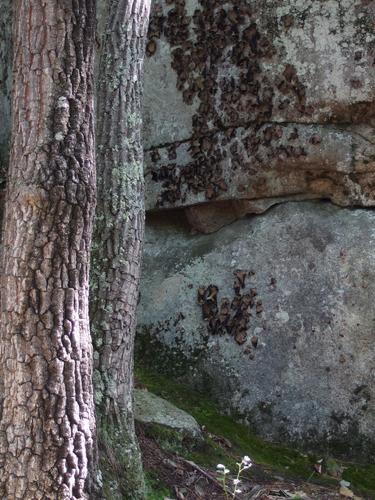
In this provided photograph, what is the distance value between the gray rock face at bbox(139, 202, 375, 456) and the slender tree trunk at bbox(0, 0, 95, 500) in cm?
267

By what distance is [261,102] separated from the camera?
634cm

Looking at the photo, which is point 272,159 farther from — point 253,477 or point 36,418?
point 36,418

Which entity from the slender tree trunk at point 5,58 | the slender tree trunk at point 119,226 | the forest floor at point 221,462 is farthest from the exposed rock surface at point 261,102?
the slender tree trunk at point 119,226

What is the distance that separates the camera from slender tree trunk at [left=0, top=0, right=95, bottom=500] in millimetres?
3160

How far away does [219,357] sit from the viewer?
608 cm

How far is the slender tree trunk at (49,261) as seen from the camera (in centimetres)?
316

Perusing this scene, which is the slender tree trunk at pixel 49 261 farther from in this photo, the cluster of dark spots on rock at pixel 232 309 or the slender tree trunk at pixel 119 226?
the cluster of dark spots on rock at pixel 232 309

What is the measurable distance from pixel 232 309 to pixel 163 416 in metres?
1.49

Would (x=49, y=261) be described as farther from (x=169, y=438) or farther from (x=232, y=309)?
(x=232, y=309)

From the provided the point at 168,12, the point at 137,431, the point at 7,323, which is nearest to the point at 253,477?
the point at 137,431

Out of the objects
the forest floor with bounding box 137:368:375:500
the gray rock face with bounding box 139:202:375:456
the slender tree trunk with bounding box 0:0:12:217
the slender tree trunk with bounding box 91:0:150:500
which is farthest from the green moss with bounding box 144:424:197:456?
the slender tree trunk with bounding box 0:0:12:217

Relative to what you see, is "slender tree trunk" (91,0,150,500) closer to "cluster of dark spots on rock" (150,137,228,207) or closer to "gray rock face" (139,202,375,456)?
"gray rock face" (139,202,375,456)

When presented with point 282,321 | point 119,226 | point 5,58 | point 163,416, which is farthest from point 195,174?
point 119,226

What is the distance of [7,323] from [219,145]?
3.69 metres
